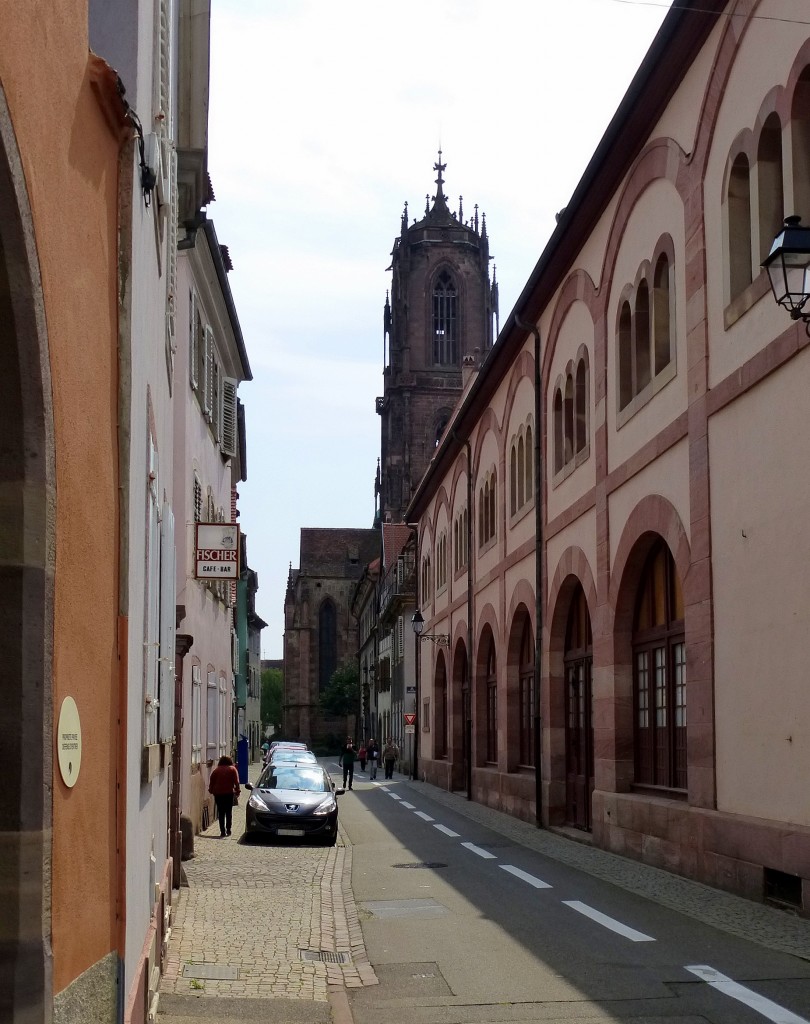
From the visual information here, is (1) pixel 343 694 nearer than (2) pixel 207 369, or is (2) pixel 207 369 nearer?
(2) pixel 207 369

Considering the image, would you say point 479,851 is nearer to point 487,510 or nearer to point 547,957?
point 547,957

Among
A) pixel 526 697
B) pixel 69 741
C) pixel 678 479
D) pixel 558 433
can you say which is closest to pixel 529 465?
pixel 558 433

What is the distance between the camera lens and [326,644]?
10825 cm

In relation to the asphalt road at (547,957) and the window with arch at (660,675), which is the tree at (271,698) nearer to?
the window with arch at (660,675)

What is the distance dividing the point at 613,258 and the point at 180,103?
33.1 feet

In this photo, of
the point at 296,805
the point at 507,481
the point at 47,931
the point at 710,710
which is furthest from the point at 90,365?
the point at 507,481

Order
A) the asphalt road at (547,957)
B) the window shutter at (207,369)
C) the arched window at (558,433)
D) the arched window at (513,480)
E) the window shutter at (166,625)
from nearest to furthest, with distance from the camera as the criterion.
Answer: the window shutter at (166,625) < the asphalt road at (547,957) < the window shutter at (207,369) < the arched window at (558,433) < the arched window at (513,480)

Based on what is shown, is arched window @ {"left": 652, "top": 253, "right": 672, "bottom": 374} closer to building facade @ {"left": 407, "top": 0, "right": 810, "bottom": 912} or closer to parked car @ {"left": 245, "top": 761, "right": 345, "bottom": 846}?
building facade @ {"left": 407, "top": 0, "right": 810, "bottom": 912}

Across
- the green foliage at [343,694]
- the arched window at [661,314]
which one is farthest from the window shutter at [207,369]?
the green foliage at [343,694]

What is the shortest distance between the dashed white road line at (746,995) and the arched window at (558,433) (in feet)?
50.7

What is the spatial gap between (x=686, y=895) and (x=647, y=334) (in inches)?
319

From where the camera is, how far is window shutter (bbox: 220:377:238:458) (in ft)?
90.1

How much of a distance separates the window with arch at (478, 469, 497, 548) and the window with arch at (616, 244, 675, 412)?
12.6 m

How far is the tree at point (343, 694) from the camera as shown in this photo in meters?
99.1
